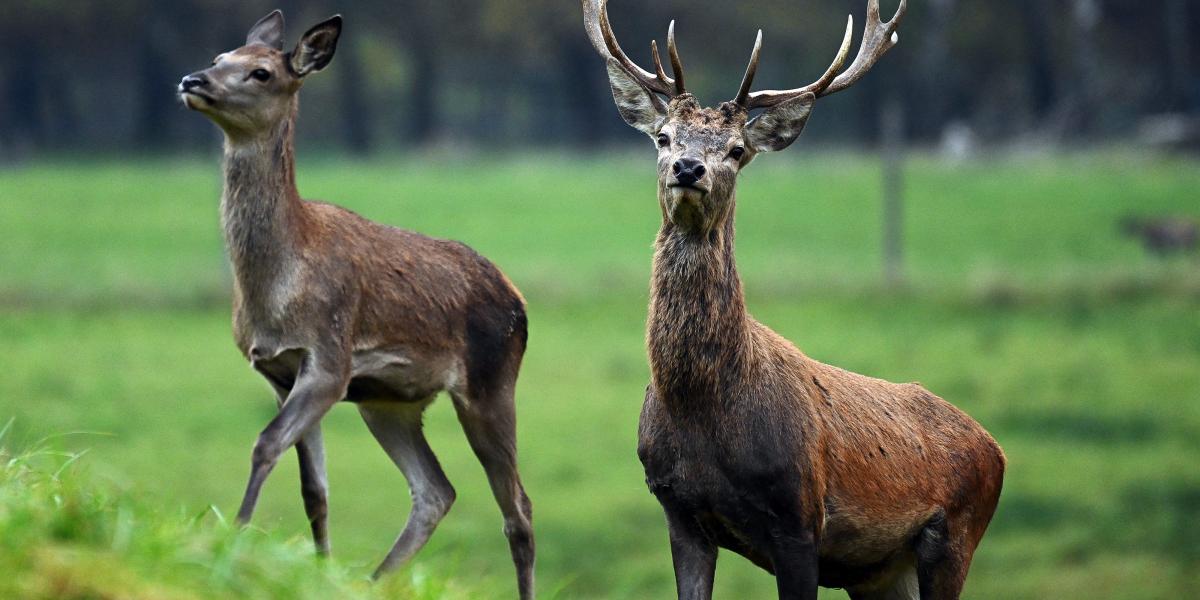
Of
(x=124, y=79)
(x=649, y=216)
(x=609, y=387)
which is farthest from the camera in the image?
(x=124, y=79)

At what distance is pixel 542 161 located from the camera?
38.0 metres

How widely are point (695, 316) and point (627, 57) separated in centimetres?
132

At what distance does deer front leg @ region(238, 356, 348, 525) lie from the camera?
6922mm

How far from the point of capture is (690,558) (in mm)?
6172

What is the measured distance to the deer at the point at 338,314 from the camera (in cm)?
725

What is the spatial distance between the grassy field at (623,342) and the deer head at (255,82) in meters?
1.60

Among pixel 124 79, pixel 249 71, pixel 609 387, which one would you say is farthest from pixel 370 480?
pixel 124 79

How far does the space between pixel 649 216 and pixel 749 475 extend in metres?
24.4

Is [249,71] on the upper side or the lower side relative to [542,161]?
upper

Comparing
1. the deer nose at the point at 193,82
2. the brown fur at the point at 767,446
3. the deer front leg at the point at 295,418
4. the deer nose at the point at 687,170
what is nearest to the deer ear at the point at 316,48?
the deer nose at the point at 193,82

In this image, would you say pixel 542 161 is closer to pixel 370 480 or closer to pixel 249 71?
pixel 370 480

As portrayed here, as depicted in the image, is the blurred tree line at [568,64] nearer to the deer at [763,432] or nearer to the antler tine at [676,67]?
the deer at [763,432]

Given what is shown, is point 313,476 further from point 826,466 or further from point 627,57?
point 826,466

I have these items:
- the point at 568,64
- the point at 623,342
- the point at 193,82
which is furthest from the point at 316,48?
the point at 568,64
